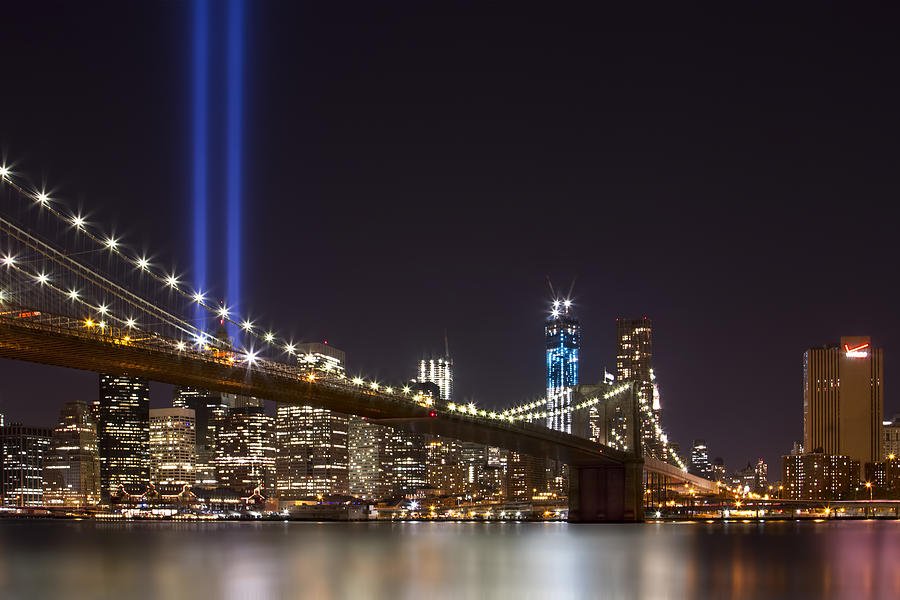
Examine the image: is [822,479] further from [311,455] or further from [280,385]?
[280,385]

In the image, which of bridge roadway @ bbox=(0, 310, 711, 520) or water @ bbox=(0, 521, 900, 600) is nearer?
water @ bbox=(0, 521, 900, 600)

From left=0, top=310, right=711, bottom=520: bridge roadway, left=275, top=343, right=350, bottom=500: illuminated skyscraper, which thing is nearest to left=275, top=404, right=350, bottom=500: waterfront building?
left=275, top=343, right=350, bottom=500: illuminated skyscraper

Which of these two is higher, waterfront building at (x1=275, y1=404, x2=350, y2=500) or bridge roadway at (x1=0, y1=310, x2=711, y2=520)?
bridge roadway at (x1=0, y1=310, x2=711, y2=520)

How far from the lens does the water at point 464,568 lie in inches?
1407

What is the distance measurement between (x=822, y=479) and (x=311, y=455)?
275 ft

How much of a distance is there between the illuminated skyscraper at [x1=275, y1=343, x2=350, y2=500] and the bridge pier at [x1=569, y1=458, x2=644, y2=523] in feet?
343

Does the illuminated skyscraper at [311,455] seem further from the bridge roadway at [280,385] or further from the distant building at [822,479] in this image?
the bridge roadway at [280,385]

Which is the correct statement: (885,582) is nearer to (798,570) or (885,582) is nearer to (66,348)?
(798,570)

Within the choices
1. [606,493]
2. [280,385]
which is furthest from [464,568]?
[606,493]

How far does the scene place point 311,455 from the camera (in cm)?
19325

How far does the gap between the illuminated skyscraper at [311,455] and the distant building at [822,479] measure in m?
74.1

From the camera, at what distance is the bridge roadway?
47656 millimetres

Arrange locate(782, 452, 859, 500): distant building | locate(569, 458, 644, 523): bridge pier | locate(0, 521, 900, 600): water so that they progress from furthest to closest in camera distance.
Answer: locate(782, 452, 859, 500): distant building < locate(569, 458, 644, 523): bridge pier < locate(0, 521, 900, 600): water

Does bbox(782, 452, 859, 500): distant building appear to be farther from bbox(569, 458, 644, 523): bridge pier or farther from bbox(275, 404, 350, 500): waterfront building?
bbox(569, 458, 644, 523): bridge pier
